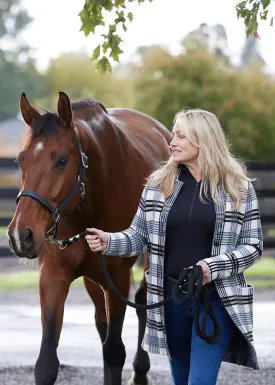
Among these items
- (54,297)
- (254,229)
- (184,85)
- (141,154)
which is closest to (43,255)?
(54,297)

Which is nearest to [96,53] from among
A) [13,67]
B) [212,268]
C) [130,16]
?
[130,16]

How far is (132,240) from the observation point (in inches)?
174

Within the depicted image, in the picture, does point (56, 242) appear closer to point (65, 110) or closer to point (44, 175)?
point (44, 175)

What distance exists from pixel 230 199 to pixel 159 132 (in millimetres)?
3617

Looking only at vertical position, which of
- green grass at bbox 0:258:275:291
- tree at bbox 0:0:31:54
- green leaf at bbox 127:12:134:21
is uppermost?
tree at bbox 0:0:31:54

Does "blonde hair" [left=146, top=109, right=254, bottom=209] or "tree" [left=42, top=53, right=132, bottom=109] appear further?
"tree" [left=42, top=53, right=132, bottom=109]

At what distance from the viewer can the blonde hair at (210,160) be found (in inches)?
170

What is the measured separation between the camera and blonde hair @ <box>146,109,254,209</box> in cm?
432

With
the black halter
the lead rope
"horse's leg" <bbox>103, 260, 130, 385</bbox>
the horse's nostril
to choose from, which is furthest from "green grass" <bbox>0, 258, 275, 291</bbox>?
the lead rope

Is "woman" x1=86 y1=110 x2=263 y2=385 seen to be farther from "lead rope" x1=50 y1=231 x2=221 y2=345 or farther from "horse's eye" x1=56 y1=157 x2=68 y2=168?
"horse's eye" x1=56 y1=157 x2=68 y2=168

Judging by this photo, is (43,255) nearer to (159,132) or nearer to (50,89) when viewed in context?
(159,132)

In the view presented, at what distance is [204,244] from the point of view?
4.29m

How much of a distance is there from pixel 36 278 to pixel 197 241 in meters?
10.6

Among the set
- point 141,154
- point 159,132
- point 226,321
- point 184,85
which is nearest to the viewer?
point 226,321
